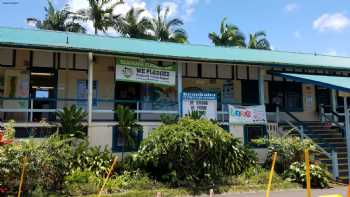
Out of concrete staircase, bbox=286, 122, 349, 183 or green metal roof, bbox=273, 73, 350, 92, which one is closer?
green metal roof, bbox=273, 73, 350, 92

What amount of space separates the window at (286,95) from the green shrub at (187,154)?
8226 mm

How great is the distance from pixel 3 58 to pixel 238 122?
9.95 meters

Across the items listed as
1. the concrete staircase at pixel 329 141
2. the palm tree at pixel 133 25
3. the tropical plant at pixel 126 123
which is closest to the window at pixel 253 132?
the concrete staircase at pixel 329 141

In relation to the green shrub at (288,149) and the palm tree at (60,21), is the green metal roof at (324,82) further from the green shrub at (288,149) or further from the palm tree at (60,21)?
the palm tree at (60,21)

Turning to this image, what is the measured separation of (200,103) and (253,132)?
3115mm

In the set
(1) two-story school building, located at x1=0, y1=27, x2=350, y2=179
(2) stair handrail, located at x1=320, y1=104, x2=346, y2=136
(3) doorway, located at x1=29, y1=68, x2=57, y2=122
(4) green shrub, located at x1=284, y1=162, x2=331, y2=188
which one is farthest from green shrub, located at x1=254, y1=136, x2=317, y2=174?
(3) doorway, located at x1=29, y1=68, x2=57, y2=122

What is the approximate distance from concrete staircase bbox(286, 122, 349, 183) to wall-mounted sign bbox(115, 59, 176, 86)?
6234 mm

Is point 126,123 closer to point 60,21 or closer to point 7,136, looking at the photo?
point 7,136

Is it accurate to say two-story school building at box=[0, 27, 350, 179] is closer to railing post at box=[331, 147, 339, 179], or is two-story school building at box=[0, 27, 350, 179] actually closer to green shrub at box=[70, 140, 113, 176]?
green shrub at box=[70, 140, 113, 176]

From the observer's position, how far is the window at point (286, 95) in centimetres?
2103

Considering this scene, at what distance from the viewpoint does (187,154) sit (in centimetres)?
1255

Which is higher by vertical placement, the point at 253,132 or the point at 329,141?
the point at 253,132

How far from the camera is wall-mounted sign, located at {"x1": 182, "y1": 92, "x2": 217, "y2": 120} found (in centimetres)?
1595

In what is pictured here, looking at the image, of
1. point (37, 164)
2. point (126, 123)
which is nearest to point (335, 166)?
point (126, 123)
